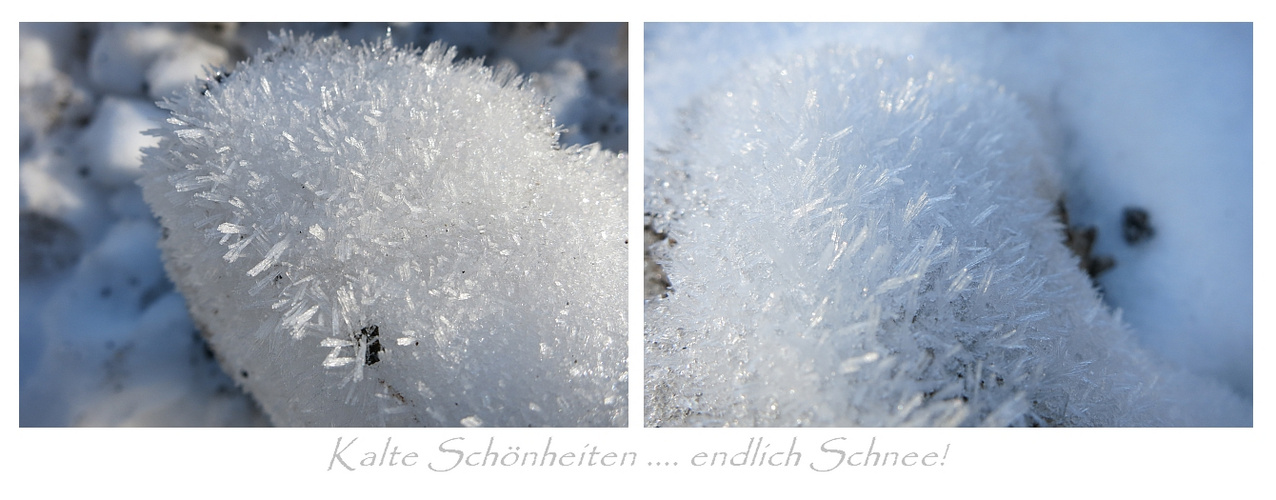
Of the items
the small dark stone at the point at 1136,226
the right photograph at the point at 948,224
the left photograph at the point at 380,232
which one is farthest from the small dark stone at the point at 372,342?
the small dark stone at the point at 1136,226

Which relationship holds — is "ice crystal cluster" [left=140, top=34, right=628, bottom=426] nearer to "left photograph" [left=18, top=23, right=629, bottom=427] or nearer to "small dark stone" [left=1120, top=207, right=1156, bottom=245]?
"left photograph" [left=18, top=23, right=629, bottom=427]

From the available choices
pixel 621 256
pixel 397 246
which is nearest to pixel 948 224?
pixel 621 256

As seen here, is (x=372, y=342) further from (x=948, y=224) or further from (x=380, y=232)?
(x=948, y=224)

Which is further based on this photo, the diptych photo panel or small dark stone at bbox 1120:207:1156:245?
small dark stone at bbox 1120:207:1156:245

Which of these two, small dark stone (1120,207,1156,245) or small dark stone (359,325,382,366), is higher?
small dark stone (1120,207,1156,245)

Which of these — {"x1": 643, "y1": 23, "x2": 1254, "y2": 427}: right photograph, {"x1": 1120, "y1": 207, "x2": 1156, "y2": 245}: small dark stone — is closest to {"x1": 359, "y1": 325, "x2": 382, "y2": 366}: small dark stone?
{"x1": 643, "y1": 23, "x2": 1254, "y2": 427}: right photograph

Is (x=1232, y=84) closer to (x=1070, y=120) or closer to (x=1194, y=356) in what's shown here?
A: (x=1070, y=120)
